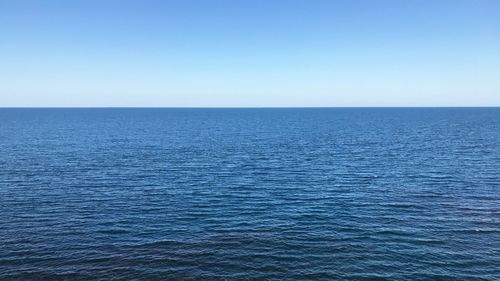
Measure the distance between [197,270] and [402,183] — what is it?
42175 millimetres

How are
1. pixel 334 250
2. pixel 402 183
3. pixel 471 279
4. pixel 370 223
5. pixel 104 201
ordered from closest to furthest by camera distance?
1. pixel 471 279
2. pixel 334 250
3. pixel 370 223
4. pixel 104 201
5. pixel 402 183

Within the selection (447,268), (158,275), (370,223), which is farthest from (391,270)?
(158,275)

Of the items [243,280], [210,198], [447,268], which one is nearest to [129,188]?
[210,198]

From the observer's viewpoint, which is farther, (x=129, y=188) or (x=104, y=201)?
(x=129, y=188)

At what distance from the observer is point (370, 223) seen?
45.2 meters

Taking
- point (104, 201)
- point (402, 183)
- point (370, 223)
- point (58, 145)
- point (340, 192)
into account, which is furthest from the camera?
point (58, 145)

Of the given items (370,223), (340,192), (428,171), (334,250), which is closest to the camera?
(334,250)

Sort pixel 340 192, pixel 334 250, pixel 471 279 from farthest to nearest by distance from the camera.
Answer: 1. pixel 340 192
2. pixel 334 250
3. pixel 471 279

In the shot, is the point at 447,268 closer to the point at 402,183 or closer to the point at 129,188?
the point at 402,183

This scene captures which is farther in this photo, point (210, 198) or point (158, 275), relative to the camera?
point (210, 198)

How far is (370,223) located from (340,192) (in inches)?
552

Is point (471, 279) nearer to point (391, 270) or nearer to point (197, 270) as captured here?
point (391, 270)

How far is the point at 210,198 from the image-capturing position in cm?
5544

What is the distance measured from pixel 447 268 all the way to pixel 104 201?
4199 centimetres
